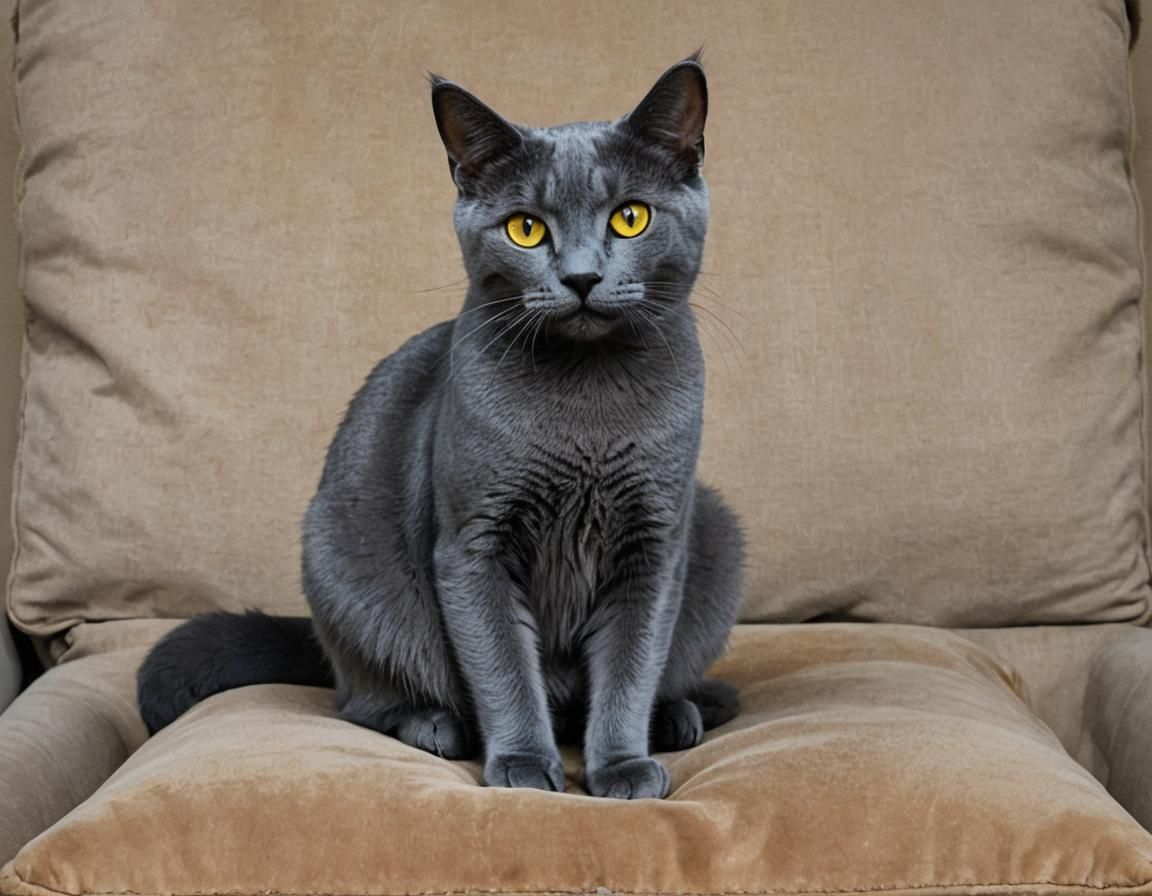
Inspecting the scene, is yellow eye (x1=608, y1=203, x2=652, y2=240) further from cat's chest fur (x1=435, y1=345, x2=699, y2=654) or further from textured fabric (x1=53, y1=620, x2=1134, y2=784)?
textured fabric (x1=53, y1=620, x2=1134, y2=784)

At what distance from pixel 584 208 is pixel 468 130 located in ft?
0.47

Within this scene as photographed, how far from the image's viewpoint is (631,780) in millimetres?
1247

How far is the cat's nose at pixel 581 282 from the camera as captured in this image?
1.21 metres

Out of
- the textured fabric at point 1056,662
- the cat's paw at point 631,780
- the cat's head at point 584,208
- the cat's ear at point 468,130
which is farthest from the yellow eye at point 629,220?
the textured fabric at point 1056,662

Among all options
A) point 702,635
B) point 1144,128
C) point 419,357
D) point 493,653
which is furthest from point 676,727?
point 1144,128

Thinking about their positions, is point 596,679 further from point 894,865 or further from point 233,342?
point 233,342

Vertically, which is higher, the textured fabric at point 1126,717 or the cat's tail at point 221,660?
the cat's tail at point 221,660

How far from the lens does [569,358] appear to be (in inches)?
52.9

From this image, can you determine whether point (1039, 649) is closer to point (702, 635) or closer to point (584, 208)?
point (702, 635)

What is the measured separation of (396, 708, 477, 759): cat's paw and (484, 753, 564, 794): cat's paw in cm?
11

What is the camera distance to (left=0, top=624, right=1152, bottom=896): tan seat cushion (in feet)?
3.47

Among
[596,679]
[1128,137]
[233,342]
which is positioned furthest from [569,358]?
[1128,137]

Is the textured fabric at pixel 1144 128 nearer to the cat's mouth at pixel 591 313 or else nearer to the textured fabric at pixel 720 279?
the textured fabric at pixel 720 279

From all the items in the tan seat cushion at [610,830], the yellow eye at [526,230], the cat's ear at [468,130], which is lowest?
the tan seat cushion at [610,830]
